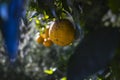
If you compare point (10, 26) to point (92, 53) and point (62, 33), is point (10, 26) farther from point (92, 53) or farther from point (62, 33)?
point (62, 33)

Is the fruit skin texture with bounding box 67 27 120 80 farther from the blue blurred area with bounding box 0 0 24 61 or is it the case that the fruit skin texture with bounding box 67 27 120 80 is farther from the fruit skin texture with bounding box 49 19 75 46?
the fruit skin texture with bounding box 49 19 75 46

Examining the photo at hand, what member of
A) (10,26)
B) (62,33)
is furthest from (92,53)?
(62,33)

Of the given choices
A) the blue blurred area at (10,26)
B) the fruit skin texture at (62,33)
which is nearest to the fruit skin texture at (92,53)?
the blue blurred area at (10,26)

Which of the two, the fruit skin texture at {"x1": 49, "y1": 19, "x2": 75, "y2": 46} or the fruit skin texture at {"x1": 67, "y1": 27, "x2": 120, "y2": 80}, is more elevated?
the fruit skin texture at {"x1": 67, "y1": 27, "x2": 120, "y2": 80}

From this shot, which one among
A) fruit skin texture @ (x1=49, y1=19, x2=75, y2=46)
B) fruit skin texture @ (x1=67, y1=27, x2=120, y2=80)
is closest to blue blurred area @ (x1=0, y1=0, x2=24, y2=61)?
fruit skin texture @ (x1=67, y1=27, x2=120, y2=80)

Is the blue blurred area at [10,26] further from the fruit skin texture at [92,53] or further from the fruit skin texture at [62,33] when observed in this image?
the fruit skin texture at [62,33]
